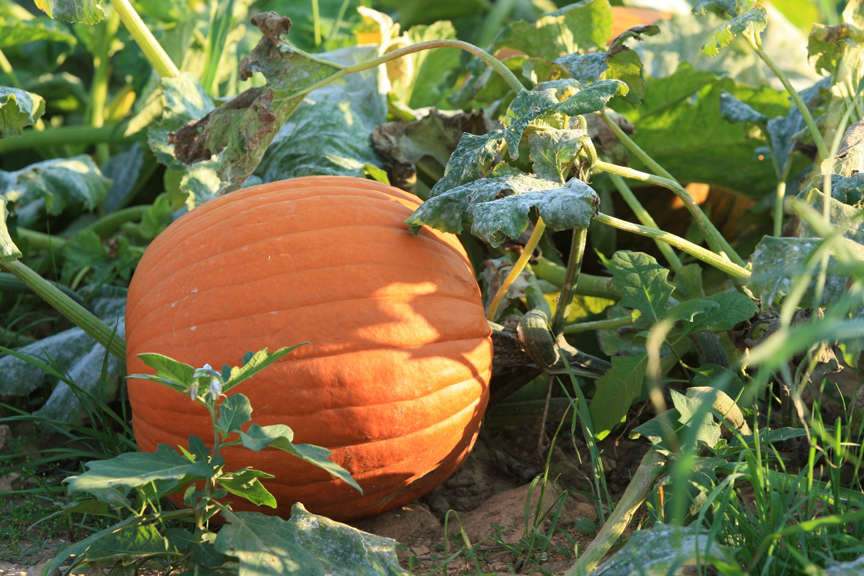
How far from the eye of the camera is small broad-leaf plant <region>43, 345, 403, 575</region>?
4.25 feet

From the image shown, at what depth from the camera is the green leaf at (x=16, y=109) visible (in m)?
1.91

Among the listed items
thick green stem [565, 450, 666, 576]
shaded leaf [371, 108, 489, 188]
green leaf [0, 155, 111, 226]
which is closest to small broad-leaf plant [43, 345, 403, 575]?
thick green stem [565, 450, 666, 576]

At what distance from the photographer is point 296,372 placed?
1.61m

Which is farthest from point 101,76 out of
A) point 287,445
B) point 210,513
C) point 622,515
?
point 622,515

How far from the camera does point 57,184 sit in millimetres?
2709

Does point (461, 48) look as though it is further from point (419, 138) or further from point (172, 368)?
point (172, 368)

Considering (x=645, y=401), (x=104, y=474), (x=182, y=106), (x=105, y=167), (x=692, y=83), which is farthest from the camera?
(x=105, y=167)

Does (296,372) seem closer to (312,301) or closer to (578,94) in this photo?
(312,301)

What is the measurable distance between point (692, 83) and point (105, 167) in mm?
2134

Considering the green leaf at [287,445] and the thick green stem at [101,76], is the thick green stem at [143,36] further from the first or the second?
the green leaf at [287,445]

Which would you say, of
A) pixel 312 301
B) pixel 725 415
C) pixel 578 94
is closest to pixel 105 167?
pixel 312 301

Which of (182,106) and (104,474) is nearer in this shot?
(104,474)

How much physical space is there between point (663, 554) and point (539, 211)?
580 millimetres

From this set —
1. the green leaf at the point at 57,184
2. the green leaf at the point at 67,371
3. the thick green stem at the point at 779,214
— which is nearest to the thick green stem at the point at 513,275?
the thick green stem at the point at 779,214
